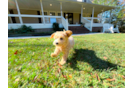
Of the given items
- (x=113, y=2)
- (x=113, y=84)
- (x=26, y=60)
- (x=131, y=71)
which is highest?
(x=113, y=2)

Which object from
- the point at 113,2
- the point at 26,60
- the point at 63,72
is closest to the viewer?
the point at 63,72

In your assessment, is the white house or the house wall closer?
the white house

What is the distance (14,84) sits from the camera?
1015 mm

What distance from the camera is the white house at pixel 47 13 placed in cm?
837

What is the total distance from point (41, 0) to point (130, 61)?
10741 millimetres

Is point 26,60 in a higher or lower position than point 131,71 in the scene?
lower

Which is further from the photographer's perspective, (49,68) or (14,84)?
(49,68)

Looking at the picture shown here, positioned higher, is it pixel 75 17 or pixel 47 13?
pixel 47 13

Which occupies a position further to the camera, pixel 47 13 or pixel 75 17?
pixel 75 17

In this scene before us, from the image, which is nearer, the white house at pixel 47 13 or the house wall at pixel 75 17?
the white house at pixel 47 13

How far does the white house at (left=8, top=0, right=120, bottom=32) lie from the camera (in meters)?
8.37

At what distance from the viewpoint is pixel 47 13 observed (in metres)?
12.7

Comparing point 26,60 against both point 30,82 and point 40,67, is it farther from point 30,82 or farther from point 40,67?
point 30,82

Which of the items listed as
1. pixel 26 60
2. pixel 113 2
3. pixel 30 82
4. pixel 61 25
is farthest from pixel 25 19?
pixel 113 2
